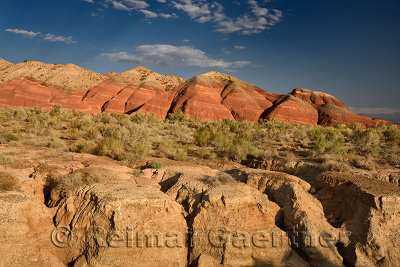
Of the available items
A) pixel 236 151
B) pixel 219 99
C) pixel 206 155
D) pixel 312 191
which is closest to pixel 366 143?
pixel 236 151

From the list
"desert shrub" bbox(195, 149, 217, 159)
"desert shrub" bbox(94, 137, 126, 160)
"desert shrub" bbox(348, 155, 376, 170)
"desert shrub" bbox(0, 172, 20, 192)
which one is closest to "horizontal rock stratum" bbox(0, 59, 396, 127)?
"desert shrub" bbox(195, 149, 217, 159)

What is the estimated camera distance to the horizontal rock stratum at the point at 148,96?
4791 centimetres

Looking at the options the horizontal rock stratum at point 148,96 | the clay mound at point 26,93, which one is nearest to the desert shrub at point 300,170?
the horizontal rock stratum at point 148,96

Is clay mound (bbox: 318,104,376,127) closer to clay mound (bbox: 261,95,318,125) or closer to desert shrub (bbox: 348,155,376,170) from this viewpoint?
clay mound (bbox: 261,95,318,125)

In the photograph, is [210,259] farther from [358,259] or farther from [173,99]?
[173,99]

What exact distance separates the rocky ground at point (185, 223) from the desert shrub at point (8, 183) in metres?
0.02

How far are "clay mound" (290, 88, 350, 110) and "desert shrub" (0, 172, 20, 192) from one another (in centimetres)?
6518

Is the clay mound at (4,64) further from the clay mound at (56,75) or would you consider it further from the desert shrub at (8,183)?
the desert shrub at (8,183)

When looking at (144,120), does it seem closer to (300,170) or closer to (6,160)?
(6,160)

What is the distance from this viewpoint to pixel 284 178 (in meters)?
8.02

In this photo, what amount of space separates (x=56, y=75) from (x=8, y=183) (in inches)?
2243

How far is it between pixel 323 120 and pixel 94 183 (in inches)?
2217

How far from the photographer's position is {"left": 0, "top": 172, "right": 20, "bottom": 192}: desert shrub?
5.88m

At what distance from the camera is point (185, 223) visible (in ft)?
20.2
